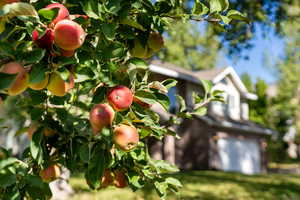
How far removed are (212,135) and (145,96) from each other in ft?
64.1

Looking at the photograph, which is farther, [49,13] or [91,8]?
[91,8]

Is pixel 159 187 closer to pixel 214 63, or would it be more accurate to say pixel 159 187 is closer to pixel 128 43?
pixel 128 43

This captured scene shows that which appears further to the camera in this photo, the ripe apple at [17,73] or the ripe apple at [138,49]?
the ripe apple at [138,49]

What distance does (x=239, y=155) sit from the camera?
2258 cm

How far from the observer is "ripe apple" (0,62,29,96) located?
134 centimetres

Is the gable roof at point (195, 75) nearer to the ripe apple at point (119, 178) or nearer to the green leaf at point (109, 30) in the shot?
the ripe apple at point (119, 178)

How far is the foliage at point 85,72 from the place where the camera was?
1390 mm

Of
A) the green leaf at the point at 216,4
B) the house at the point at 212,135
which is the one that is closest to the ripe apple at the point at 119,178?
the green leaf at the point at 216,4

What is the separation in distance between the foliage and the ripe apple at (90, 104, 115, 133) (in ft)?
0.16

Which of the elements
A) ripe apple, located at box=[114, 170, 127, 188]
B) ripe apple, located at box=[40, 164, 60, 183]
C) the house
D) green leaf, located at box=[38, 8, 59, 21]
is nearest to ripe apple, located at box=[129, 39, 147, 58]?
green leaf, located at box=[38, 8, 59, 21]

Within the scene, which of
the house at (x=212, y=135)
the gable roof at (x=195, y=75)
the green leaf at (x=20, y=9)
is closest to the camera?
the green leaf at (x=20, y=9)

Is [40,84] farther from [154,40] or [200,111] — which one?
[200,111]

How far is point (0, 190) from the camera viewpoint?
1874mm

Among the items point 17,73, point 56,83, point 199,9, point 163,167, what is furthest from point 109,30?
point 163,167
